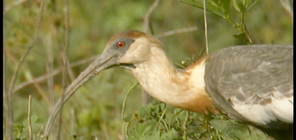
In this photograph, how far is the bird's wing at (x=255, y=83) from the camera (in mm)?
7078

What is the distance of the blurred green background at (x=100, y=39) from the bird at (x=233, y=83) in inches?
48.6

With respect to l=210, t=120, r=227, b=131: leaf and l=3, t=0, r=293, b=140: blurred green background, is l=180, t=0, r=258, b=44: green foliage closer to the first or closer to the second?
l=210, t=120, r=227, b=131: leaf

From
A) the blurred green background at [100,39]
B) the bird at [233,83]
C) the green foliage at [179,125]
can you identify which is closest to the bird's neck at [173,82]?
the bird at [233,83]

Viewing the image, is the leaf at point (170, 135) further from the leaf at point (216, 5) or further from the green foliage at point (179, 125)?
the leaf at point (216, 5)

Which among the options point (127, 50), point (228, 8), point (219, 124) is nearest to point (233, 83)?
point (219, 124)

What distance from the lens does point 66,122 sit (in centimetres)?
923

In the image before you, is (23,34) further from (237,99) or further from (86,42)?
(237,99)

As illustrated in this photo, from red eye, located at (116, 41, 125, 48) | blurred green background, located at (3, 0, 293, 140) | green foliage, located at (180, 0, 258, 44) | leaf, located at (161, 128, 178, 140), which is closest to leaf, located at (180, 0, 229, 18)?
green foliage, located at (180, 0, 258, 44)

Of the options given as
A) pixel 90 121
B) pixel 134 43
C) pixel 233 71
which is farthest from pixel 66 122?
pixel 233 71

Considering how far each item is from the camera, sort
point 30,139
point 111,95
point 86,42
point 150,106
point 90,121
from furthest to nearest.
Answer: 1. point 86,42
2. point 111,95
3. point 90,121
4. point 150,106
5. point 30,139

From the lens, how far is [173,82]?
24.3ft

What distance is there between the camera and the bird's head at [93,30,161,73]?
7535mm

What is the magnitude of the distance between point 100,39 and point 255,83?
5.00 meters

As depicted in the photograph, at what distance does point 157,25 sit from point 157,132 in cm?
499
